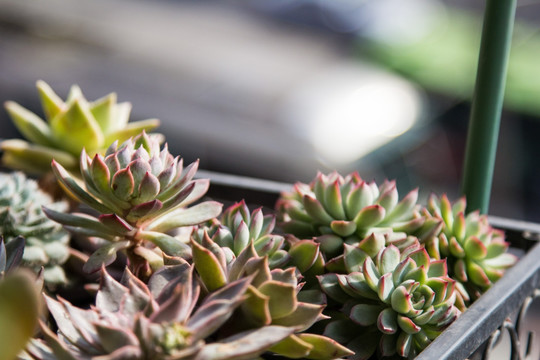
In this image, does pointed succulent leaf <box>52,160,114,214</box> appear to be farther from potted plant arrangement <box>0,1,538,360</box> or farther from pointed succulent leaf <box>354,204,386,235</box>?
pointed succulent leaf <box>354,204,386,235</box>

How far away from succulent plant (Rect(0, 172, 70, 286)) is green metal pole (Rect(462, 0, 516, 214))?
1.91ft

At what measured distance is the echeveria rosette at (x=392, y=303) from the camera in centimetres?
72

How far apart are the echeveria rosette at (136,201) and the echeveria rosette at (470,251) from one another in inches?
12.3

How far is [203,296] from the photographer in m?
0.67

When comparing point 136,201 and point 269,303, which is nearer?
point 269,303

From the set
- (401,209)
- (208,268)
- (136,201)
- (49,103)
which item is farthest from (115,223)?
(49,103)

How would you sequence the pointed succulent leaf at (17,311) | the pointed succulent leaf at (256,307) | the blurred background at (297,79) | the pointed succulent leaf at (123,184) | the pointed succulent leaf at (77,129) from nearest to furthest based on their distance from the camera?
1. the pointed succulent leaf at (17,311)
2. the pointed succulent leaf at (256,307)
3. the pointed succulent leaf at (123,184)
4. the pointed succulent leaf at (77,129)
5. the blurred background at (297,79)

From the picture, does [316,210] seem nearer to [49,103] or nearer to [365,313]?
[365,313]

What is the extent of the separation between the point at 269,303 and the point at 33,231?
0.43 metres

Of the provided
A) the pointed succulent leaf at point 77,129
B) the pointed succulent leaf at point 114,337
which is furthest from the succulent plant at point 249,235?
the pointed succulent leaf at point 77,129

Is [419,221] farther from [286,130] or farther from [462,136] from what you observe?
[462,136]

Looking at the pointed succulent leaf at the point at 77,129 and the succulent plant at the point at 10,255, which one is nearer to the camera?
the succulent plant at the point at 10,255

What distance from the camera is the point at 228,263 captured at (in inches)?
28.0

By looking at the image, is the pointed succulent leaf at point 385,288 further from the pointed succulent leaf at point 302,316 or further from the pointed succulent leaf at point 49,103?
the pointed succulent leaf at point 49,103
